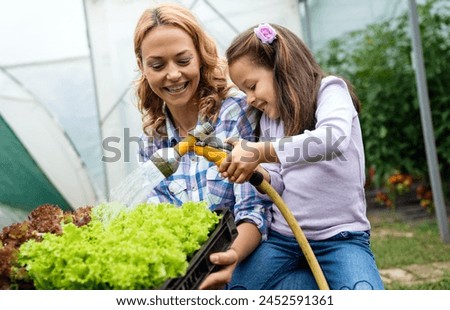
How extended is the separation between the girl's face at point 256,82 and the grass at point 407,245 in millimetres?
2238

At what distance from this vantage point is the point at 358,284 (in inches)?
82.0

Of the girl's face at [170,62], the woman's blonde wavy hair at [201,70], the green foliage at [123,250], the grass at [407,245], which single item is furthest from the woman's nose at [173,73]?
the grass at [407,245]

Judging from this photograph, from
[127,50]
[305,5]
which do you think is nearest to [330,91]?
[127,50]

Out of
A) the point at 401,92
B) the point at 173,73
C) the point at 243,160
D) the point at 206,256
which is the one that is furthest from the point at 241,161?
the point at 401,92

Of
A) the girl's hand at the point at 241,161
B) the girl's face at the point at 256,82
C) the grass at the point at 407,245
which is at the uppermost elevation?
the girl's face at the point at 256,82

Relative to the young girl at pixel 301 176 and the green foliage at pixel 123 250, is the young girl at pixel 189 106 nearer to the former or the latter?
the young girl at pixel 301 176

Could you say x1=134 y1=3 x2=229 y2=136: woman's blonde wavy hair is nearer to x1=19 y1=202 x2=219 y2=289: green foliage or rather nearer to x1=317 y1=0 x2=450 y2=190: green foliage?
x1=19 y1=202 x2=219 y2=289: green foliage

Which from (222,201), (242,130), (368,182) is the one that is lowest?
(368,182)

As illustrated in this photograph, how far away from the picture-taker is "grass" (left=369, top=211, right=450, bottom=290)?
492 cm

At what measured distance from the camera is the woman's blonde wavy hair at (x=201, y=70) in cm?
243

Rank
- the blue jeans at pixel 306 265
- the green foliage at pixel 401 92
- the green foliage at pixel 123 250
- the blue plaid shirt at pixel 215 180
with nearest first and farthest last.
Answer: the green foliage at pixel 123 250
the blue jeans at pixel 306 265
the blue plaid shirt at pixel 215 180
the green foliage at pixel 401 92

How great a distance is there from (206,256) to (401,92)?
5.06m
